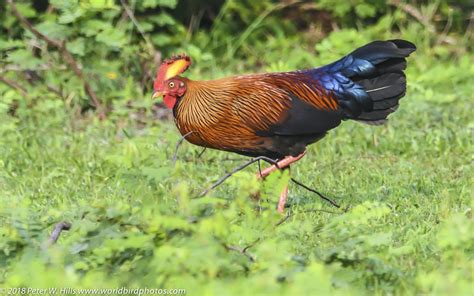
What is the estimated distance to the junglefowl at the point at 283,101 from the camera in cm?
652

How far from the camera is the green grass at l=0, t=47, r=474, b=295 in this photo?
14.8ft

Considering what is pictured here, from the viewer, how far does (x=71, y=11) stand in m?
9.27

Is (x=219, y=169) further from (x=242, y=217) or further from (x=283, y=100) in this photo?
(x=242, y=217)

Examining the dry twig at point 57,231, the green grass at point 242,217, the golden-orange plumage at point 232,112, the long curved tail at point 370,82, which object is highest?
the long curved tail at point 370,82

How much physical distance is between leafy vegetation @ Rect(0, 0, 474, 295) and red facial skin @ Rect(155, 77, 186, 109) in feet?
1.27

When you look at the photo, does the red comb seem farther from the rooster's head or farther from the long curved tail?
the long curved tail

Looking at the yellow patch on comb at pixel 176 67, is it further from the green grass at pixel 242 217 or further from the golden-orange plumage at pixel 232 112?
the green grass at pixel 242 217

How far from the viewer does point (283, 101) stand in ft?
21.9

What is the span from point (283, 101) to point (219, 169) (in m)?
1.40

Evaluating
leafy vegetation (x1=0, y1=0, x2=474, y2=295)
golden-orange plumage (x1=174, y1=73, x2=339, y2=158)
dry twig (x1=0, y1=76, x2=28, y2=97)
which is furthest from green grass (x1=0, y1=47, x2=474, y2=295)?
dry twig (x1=0, y1=76, x2=28, y2=97)

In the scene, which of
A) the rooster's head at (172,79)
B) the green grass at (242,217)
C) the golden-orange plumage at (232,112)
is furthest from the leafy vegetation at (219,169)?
the rooster's head at (172,79)

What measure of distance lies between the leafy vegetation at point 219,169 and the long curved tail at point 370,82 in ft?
1.78

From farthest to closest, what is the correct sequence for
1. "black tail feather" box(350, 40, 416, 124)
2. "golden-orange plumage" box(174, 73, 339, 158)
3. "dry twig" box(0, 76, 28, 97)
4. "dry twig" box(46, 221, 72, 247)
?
"dry twig" box(0, 76, 28, 97) → "black tail feather" box(350, 40, 416, 124) → "golden-orange plumage" box(174, 73, 339, 158) → "dry twig" box(46, 221, 72, 247)

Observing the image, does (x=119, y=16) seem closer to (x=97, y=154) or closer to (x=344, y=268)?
(x=97, y=154)
